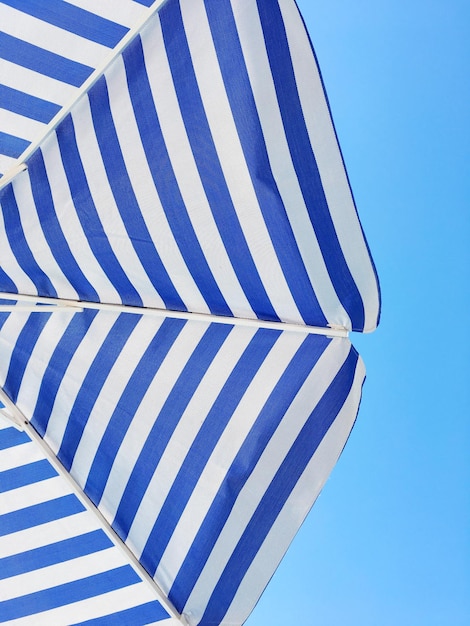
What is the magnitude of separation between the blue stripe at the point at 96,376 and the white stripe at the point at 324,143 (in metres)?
0.93

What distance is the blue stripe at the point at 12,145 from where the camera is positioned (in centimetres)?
243

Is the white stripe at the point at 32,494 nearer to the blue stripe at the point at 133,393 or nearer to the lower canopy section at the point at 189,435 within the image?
the lower canopy section at the point at 189,435

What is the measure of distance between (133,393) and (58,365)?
0.35m

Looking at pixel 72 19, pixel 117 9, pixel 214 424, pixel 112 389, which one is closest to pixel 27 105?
pixel 72 19

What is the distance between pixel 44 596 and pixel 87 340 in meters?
1.01

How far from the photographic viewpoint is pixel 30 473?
2666 mm

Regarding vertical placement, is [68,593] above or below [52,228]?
below

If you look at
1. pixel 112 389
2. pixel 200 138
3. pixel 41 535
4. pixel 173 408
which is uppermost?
pixel 200 138

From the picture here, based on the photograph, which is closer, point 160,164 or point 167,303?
point 160,164

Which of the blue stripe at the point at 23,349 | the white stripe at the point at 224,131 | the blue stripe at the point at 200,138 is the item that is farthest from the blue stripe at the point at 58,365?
the white stripe at the point at 224,131

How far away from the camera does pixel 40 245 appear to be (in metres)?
2.65

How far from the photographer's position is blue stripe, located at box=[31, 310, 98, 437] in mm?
Answer: 2688

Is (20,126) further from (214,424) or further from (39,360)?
(214,424)

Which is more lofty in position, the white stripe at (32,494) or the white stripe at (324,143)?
the white stripe at (324,143)
